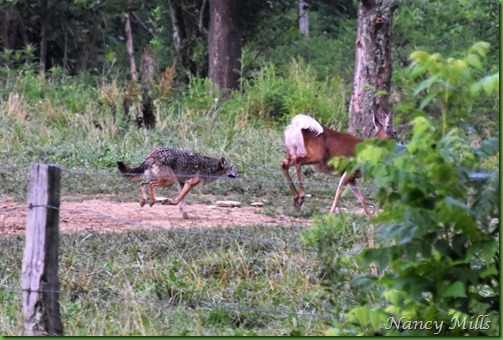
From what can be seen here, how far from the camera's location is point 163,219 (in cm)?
1042

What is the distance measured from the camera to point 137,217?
10.3m

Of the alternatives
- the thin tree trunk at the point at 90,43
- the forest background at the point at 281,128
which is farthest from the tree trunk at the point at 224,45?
the thin tree trunk at the point at 90,43

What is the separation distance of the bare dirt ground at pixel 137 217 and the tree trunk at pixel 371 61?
15.2ft

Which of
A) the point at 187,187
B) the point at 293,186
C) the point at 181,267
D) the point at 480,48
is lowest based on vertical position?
the point at 181,267

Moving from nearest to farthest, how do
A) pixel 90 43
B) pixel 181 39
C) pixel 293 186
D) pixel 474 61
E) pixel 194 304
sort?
pixel 474 61, pixel 194 304, pixel 293 186, pixel 181 39, pixel 90 43

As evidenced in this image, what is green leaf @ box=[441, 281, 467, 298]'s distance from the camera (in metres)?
4.67

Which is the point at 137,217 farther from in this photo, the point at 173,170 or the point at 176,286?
the point at 176,286

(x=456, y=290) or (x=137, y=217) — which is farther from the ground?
(x=456, y=290)

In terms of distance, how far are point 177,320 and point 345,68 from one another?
16.9 meters

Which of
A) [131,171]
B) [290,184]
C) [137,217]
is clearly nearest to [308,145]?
[290,184]

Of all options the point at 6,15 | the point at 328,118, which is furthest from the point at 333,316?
the point at 6,15

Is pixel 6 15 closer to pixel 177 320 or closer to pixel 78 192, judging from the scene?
pixel 78 192

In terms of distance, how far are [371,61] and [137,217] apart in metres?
6.17

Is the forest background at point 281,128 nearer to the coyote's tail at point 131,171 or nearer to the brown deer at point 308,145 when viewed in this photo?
the brown deer at point 308,145
